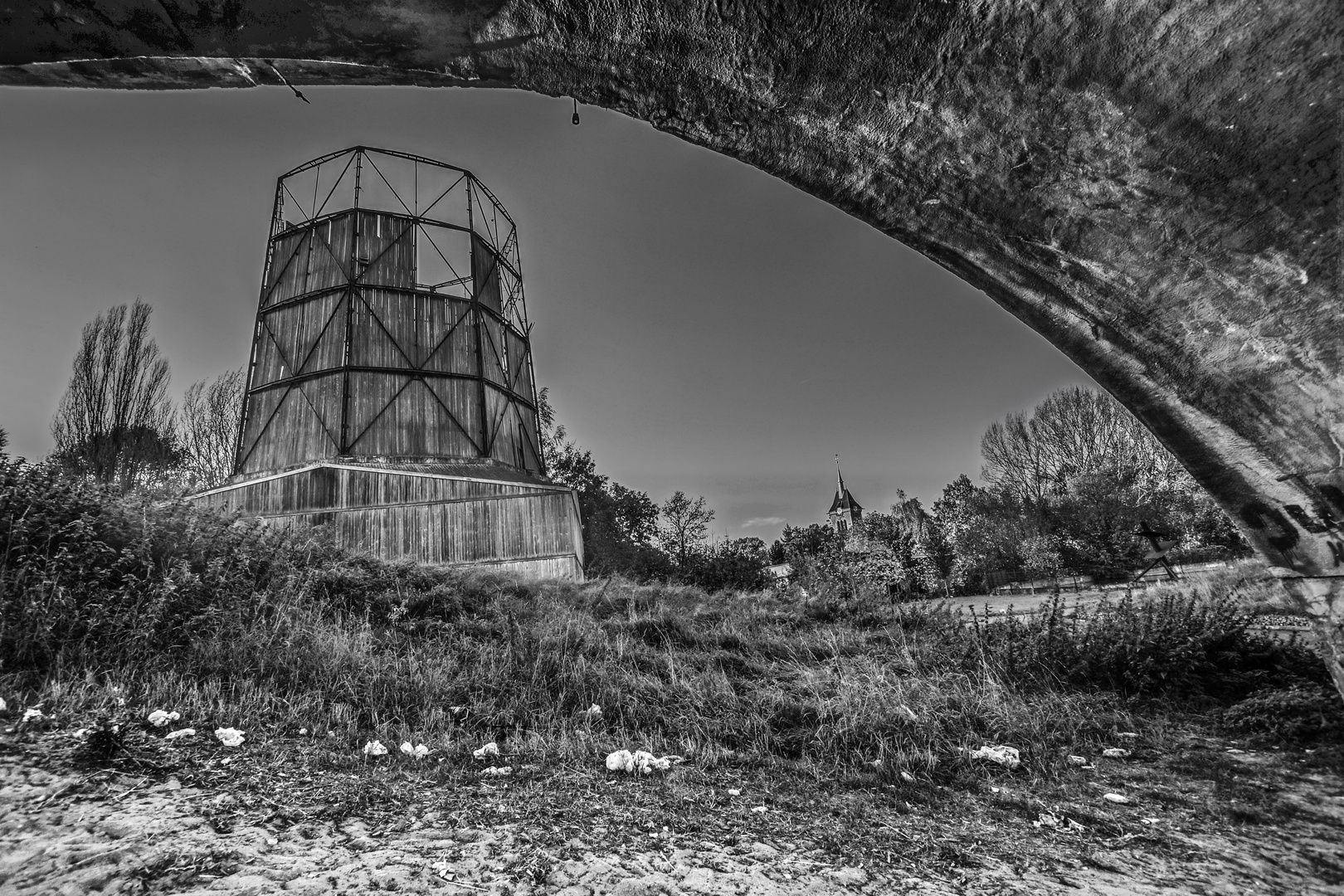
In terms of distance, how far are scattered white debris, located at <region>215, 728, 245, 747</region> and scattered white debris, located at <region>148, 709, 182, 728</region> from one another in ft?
1.00

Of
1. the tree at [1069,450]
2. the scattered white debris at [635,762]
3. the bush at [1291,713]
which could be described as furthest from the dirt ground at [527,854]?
the tree at [1069,450]

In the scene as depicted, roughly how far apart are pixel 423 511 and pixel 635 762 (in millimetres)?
13898

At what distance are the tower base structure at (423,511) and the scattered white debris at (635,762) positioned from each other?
479 inches

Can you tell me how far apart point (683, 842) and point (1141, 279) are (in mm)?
2695

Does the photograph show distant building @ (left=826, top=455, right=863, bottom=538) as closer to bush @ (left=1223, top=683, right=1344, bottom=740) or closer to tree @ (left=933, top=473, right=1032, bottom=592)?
tree @ (left=933, top=473, right=1032, bottom=592)

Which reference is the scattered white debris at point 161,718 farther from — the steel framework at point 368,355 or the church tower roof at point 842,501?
the church tower roof at point 842,501

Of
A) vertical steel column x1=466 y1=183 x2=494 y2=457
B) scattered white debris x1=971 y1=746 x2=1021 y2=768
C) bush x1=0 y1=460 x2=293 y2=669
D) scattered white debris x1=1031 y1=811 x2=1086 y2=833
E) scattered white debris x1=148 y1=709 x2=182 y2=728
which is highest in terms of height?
vertical steel column x1=466 y1=183 x2=494 y2=457

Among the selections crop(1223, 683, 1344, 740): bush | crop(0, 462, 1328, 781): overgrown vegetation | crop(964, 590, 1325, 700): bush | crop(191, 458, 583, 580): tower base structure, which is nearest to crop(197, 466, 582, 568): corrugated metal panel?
crop(191, 458, 583, 580): tower base structure

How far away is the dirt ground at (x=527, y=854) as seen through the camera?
79.6 inches

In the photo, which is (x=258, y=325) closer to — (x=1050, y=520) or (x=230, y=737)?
(x=230, y=737)

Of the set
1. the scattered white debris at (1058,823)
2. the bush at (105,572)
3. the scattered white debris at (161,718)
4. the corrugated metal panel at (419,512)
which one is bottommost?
the scattered white debris at (1058,823)

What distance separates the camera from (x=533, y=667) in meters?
5.78

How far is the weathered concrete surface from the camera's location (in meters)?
1.13

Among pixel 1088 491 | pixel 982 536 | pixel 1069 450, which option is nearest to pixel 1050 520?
pixel 1088 491
